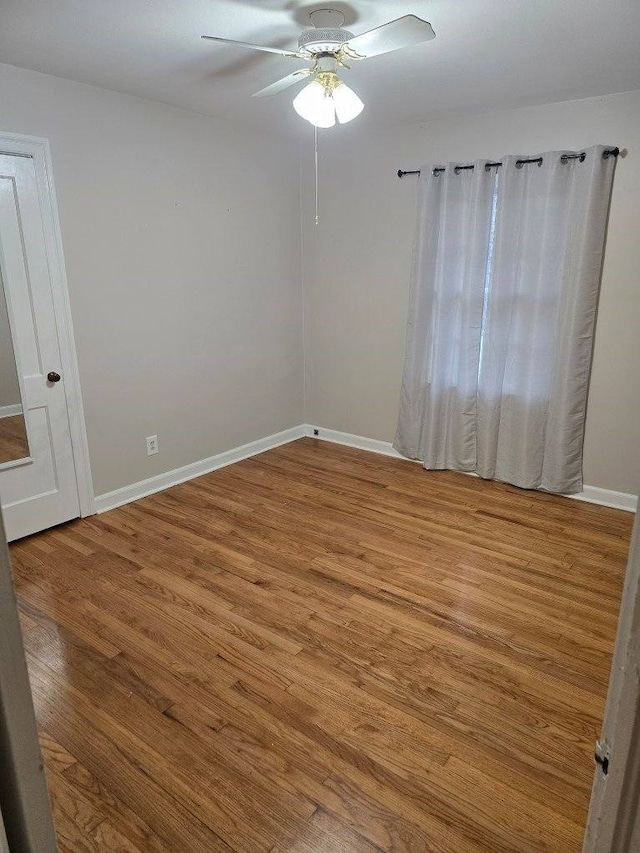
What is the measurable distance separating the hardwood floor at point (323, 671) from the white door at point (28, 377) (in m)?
0.23

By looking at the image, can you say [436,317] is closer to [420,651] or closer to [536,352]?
[536,352]

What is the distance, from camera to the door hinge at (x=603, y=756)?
25.5 inches

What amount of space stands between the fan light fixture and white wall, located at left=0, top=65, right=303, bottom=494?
4.71 ft

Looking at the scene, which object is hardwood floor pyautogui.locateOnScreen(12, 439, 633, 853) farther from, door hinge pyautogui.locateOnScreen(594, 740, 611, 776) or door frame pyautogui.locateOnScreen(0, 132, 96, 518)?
door hinge pyautogui.locateOnScreen(594, 740, 611, 776)

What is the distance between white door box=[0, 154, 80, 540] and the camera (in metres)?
2.79

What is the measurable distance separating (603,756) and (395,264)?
3.78 metres

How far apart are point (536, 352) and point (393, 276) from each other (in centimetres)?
122

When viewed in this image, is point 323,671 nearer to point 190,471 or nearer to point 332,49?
point 190,471

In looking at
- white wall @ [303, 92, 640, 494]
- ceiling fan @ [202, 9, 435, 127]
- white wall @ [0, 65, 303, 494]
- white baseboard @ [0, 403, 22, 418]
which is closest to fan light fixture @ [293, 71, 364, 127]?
ceiling fan @ [202, 9, 435, 127]

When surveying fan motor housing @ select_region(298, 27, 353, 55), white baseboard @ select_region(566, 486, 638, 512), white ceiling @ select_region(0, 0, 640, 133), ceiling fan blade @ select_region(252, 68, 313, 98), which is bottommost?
white baseboard @ select_region(566, 486, 638, 512)

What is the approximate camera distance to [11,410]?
9.66ft

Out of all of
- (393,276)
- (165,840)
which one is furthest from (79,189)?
(165,840)

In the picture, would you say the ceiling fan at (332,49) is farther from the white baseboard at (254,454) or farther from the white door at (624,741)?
the white baseboard at (254,454)

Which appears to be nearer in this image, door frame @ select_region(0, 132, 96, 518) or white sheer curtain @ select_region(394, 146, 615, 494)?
door frame @ select_region(0, 132, 96, 518)
